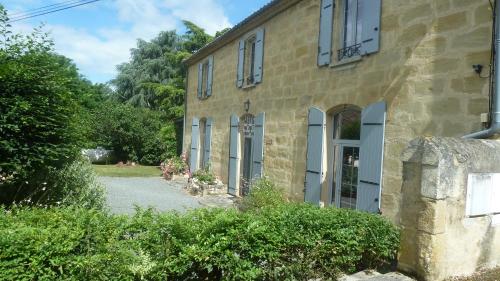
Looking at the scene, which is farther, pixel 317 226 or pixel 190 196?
pixel 190 196

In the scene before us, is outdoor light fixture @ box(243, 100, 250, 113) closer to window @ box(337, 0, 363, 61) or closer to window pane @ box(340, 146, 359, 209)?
window @ box(337, 0, 363, 61)

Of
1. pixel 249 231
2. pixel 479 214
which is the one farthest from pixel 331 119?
pixel 249 231

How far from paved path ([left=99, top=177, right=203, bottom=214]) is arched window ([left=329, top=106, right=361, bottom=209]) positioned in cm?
330

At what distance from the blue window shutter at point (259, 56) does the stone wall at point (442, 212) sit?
21.5 ft

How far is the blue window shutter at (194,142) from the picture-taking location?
15.5 meters

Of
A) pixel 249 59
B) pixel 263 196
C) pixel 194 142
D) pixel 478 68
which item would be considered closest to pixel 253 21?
pixel 249 59

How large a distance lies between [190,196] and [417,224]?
8880 millimetres

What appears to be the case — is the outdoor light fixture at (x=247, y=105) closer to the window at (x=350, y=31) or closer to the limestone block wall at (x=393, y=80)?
the limestone block wall at (x=393, y=80)

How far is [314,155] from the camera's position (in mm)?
7805

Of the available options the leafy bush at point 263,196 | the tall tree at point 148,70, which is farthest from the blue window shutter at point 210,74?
the tall tree at point 148,70

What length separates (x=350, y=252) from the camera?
4059 mm

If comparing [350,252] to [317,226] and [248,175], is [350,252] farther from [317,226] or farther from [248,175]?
[248,175]

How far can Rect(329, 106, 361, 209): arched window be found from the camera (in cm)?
718

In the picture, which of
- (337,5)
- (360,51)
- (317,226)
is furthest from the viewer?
(337,5)
